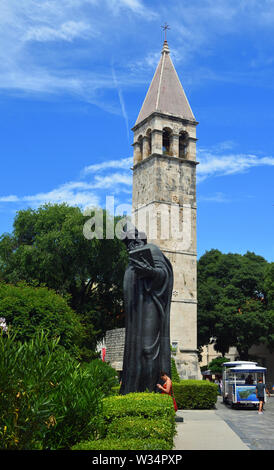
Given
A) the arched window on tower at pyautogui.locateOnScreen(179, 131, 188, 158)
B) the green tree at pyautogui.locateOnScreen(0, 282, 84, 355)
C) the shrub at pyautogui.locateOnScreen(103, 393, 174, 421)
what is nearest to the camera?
the shrub at pyautogui.locateOnScreen(103, 393, 174, 421)

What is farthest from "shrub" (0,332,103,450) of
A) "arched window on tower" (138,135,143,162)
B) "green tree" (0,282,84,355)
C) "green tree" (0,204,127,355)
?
"arched window on tower" (138,135,143,162)

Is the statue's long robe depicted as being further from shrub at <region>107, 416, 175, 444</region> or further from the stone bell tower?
the stone bell tower

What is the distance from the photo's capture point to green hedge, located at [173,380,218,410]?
1991cm

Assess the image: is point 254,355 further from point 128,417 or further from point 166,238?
point 128,417

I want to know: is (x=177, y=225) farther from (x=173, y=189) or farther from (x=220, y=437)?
(x=220, y=437)

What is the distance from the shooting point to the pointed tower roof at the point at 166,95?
43.2m

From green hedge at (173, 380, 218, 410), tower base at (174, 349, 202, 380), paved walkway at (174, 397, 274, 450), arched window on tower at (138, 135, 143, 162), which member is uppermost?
arched window on tower at (138, 135, 143, 162)

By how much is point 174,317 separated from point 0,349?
35.3 m

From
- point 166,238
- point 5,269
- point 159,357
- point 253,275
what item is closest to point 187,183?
point 166,238

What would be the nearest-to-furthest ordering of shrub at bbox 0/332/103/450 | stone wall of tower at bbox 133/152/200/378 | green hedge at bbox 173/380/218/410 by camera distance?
shrub at bbox 0/332/103/450 < green hedge at bbox 173/380/218/410 < stone wall of tower at bbox 133/152/200/378

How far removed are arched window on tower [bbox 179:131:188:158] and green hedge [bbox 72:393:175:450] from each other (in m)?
37.4

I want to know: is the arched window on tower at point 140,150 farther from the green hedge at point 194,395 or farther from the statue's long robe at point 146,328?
the statue's long robe at point 146,328

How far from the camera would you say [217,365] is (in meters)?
39.8
